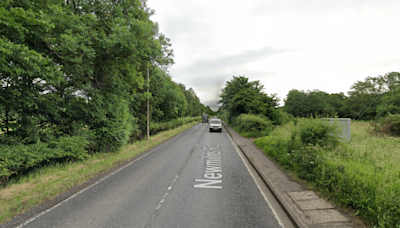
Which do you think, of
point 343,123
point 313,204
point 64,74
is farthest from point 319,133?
point 64,74

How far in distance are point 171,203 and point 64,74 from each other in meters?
7.16

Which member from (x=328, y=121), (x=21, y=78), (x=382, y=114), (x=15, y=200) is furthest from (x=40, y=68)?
(x=382, y=114)

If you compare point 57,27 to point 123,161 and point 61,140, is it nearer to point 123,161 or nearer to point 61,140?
point 61,140

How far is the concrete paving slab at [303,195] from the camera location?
4916 millimetres

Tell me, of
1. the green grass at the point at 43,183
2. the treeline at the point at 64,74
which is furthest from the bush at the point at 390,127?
the green grass at the point at 43,183

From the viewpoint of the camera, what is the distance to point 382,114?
85.4ft

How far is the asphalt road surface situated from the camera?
3902 mm

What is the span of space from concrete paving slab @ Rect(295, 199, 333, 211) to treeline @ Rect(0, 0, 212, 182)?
8291 millimetres

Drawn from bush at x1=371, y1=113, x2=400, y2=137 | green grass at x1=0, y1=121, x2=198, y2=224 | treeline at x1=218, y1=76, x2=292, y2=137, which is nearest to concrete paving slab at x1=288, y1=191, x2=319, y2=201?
green grass at x1=0, y1=121, x2=198, y2=224

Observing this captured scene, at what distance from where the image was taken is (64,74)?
767cm

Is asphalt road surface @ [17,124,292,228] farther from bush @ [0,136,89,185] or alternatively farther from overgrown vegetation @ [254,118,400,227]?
bush @ [0,136,89,185]

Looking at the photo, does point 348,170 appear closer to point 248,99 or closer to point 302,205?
point 302,205

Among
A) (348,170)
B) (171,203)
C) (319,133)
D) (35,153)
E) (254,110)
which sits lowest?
(171,203)

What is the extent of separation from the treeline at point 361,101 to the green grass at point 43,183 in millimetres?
26276
